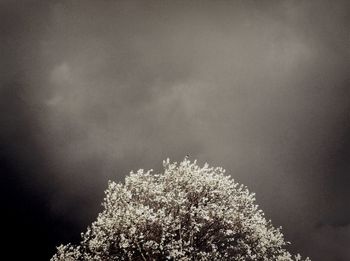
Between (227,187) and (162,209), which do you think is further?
(227,187)

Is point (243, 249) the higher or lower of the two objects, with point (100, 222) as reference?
lower

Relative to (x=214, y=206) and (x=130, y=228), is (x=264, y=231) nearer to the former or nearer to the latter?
(x=214, y=206)

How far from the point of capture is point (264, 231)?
34.0 metres

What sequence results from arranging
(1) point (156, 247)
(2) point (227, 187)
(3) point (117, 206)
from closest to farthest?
(1) point (156, 247) < (3) point (117, 206) < (2) point (227, 187)

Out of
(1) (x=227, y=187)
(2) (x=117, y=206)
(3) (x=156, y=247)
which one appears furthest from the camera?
(1) (x=227, y=187)

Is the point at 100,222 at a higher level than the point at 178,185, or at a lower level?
lower

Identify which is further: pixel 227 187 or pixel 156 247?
pixel 227 187

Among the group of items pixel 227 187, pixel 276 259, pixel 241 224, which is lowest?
pixel 276 259

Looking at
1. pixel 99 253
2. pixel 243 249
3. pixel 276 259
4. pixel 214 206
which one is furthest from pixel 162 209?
pixel 276 259

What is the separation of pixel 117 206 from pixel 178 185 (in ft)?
19.9

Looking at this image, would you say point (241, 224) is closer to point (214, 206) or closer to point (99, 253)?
point (214, 206)

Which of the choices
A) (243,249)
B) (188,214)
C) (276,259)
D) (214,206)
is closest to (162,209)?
(188,214)

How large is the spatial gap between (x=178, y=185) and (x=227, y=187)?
15.8ft

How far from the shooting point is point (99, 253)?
30859 mm
